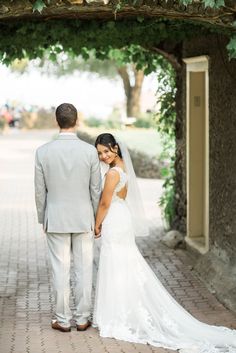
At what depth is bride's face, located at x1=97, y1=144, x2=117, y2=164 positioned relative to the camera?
7.25m

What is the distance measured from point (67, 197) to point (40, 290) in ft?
8.19

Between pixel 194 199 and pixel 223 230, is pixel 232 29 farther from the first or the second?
pixel 194 199

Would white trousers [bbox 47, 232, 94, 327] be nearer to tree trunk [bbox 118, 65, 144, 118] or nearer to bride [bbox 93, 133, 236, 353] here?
bride [bbox 93, 133, 236, 353]

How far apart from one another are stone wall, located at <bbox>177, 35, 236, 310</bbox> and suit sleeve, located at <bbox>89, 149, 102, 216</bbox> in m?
2.05

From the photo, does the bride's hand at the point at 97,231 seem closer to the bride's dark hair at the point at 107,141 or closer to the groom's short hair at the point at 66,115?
the bride's dark hair at the point at 107,141

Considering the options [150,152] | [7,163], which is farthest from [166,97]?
[7,163]

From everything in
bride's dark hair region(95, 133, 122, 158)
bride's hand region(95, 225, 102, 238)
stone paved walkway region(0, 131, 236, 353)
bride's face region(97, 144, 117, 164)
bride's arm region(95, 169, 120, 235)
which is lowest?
stone paved walkway region(0, 131, 236, 353)

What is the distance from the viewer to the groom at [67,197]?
6.93m

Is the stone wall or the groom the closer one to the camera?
the groom

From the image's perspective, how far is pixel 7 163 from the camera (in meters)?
27.2

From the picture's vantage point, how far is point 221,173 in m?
9.48

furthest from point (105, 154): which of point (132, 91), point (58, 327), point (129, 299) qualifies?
point (132, 91)

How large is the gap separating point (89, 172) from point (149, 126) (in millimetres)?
27719

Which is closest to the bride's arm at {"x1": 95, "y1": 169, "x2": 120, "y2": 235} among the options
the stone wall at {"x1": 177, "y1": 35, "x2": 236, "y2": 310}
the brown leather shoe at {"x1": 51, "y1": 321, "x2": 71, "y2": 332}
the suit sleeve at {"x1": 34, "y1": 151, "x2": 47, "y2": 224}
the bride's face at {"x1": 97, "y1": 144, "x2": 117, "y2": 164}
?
the bride's face at {"x1": 97, "y1": 144, "x2": 117, "y2": 164}
